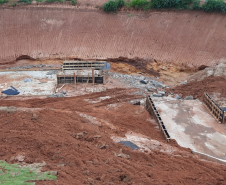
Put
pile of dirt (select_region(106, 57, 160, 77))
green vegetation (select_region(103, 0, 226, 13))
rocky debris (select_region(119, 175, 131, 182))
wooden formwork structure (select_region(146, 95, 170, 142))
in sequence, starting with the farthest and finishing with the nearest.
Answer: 1. green vegetation (select_region(103, 0, 226, 13))
2. pile of dirt (select_region(106, 57, 160, 77))
3. wooden formwork structure (select_region(146, 95, 170, 142))
4. rocky debris (select_region(119, 175, 131, 182))

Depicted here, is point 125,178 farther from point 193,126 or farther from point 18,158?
point 193,126

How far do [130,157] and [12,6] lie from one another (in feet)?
76.7

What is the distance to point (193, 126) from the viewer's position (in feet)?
40.2

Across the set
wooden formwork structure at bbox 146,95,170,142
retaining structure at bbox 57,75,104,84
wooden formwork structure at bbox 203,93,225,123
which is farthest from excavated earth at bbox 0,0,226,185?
wooden formwork structure at bbox 203,93,225,123

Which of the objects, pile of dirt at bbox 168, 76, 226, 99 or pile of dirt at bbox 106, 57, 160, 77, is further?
pile of dirt at bbox 106, 57, 160, 77

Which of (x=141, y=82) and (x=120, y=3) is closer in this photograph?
(x=141, y=82)

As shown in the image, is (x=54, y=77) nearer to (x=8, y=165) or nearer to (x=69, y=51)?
(x=69, y=51)

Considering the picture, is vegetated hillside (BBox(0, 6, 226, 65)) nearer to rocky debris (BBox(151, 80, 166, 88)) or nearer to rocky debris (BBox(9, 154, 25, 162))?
rocky debris (BBox(151, 80, 166, 88))

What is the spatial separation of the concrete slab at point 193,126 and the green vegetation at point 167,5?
515 inches

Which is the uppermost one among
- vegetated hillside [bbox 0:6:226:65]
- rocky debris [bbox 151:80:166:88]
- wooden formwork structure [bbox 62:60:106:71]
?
vegetated hillside [bbox 0:6:226:65]

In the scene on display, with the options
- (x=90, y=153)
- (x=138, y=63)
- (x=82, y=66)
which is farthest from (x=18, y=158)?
(x=138, y=63)

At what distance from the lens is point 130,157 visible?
927cm

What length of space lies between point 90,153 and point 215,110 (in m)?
6.99

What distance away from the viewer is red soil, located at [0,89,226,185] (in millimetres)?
7902
